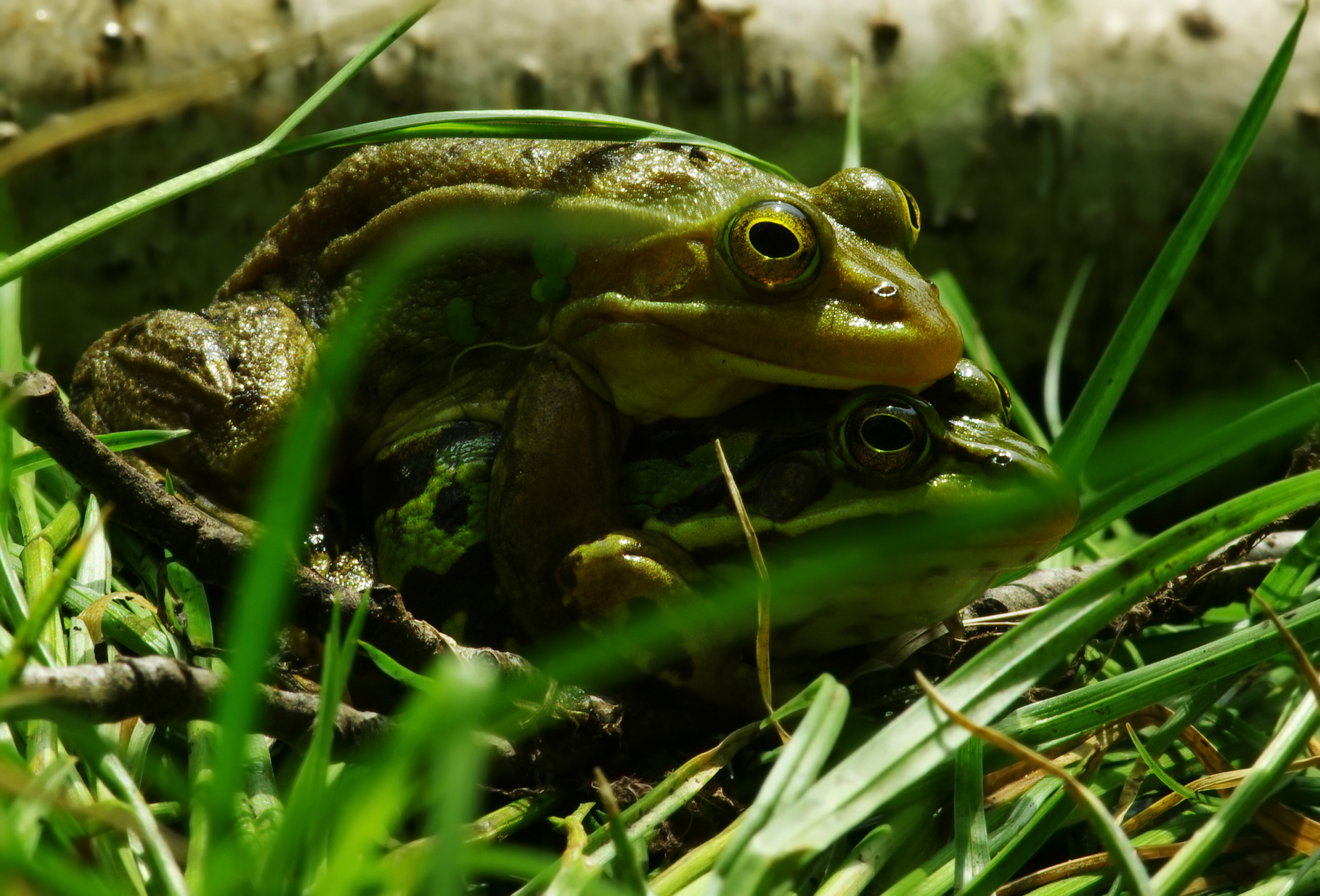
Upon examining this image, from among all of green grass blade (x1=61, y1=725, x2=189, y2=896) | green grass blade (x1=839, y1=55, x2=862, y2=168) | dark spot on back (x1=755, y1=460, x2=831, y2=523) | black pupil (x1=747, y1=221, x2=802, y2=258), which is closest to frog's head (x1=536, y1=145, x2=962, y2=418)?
black pupil (x1=747, y1=221, x2=802, y2=258)

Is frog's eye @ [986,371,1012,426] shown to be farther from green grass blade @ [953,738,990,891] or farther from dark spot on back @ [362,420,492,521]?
dark spot on back @ [362,420,492,521]

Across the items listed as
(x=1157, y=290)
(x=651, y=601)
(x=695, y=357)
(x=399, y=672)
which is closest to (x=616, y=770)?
(x=651, y=601)

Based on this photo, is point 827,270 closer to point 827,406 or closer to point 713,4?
point 827,406

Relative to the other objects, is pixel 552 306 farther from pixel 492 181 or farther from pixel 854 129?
pixel 854 129

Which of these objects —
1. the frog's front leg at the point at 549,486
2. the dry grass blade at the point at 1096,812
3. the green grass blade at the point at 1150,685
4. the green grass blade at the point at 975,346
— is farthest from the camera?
the green grass blade at the point at 975,346

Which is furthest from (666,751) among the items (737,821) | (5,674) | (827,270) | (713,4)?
(713,4)

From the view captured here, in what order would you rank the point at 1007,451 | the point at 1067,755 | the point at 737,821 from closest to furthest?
the point at 737,821
the point at 1067,755
the point at 1007,451

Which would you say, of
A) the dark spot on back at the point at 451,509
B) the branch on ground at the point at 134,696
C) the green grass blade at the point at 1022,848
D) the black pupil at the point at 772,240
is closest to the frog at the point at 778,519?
the dark spot on back at the point at 451,509

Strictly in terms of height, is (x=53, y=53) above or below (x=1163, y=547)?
above

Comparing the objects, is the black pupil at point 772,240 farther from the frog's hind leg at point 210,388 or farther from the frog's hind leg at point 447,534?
the frog's hind leg at point 210,388
